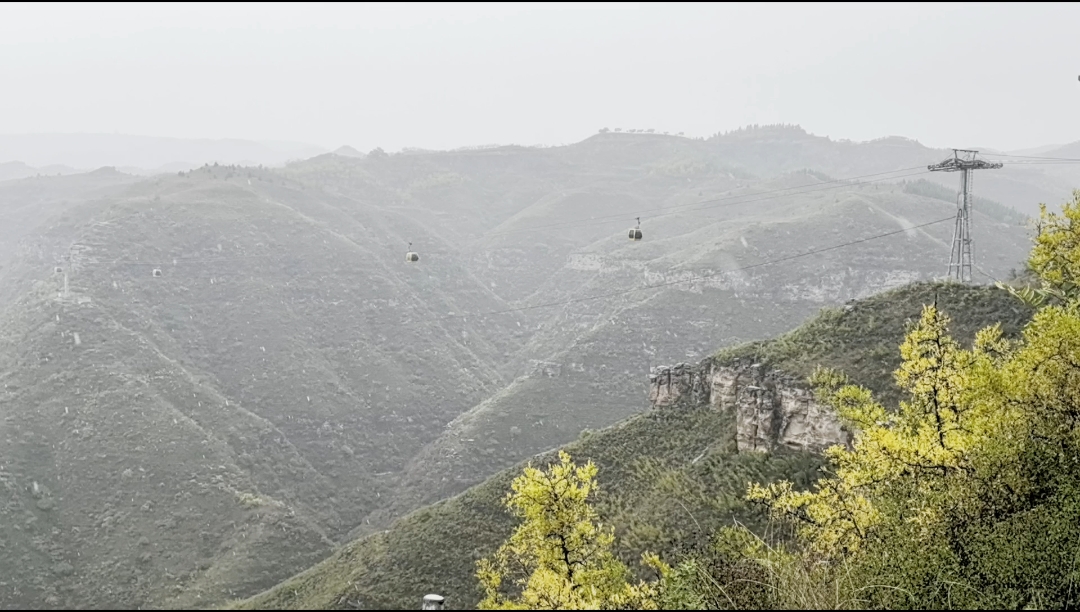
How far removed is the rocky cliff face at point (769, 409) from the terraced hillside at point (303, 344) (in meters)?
29.5

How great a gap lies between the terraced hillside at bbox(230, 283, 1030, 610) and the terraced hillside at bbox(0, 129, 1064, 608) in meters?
13.4

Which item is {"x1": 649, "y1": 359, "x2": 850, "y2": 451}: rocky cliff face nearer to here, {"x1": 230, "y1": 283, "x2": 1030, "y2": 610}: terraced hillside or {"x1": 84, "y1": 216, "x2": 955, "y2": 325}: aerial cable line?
{"x1": 230, "y1": 283, "x2": 1030, "y2": 610}: terraced hillside

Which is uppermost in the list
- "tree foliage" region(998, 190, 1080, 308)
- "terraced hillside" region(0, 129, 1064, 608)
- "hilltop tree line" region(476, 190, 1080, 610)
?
"tree foliage" region(998, 190, 1080, 308)

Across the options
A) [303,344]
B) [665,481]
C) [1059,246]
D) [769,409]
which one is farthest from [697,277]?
[1059,246]

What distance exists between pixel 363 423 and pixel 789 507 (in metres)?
58.6

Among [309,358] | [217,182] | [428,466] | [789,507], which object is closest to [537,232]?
[217,182]

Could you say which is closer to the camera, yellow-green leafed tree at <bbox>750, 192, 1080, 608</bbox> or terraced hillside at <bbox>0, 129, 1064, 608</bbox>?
yellow-green leafed tree at <bbox>750, 192, 1080, 608</bbox>

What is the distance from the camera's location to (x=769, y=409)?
3278 cm

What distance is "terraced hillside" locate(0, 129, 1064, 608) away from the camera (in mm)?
46969

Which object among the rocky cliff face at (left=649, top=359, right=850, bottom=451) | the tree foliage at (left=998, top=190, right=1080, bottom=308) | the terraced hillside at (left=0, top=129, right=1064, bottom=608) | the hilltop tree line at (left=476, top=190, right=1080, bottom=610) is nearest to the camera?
the hilltop tree line at (left=476, top=190, right=1080, bottom=610)

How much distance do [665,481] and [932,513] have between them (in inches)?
837

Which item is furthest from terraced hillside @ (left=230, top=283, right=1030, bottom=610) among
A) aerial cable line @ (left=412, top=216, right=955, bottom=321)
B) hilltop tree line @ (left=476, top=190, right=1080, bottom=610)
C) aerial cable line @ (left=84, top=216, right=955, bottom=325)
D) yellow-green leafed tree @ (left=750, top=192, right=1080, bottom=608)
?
aerial cable line @ (left=412, top=216, right=955, bottom=321)

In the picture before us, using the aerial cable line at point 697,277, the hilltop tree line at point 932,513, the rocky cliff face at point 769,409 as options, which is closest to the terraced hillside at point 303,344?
the aerial cable line at point 697,277

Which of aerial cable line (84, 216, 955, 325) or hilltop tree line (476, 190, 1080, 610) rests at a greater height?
hilltop tree line (476, 190, 1080, 610)
